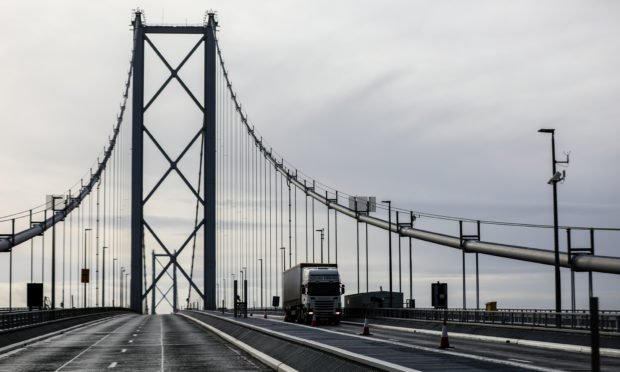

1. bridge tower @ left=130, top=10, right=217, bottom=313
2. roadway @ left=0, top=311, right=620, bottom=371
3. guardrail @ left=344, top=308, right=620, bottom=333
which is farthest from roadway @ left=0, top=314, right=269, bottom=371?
bridge tower @ left=130, top=10, right=217, bottom=313

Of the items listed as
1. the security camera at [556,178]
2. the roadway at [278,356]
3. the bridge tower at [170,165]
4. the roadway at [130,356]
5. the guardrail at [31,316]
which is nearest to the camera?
the roadway at [278,356]

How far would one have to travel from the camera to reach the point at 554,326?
45.5 meters

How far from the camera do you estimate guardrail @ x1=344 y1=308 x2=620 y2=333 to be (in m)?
41.0

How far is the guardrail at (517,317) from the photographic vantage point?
135 ft

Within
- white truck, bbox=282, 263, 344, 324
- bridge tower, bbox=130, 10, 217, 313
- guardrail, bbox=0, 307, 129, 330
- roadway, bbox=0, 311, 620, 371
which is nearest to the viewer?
roadway, bbox=0, 311, 620, 371

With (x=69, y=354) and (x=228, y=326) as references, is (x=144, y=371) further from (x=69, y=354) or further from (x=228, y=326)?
(x=228, y=326)

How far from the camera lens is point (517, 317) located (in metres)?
50.9

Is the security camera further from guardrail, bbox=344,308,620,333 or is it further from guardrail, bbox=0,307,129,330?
guardrail, bbox=0,307,129,330

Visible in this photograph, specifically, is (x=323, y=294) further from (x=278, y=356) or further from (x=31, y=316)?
(x=278, y=356)

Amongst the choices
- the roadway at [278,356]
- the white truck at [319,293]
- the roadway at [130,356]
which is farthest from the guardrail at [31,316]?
the white truck at [319,293]

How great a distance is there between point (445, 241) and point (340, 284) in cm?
1848

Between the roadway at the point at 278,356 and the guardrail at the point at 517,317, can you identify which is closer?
the roadway at the point at 278,356

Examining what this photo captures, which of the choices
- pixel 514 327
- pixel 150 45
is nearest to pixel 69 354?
pixel 514 327

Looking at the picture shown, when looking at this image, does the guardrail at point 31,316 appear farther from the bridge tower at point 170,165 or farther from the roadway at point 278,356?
the bridge tower at point 170,165
